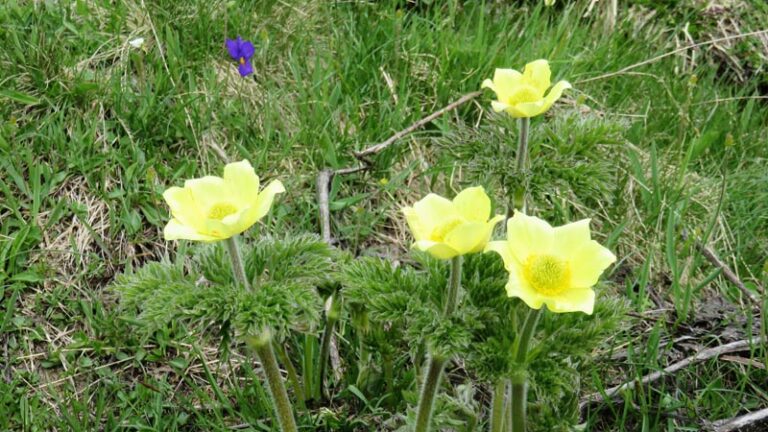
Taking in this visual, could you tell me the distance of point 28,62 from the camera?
294 cm

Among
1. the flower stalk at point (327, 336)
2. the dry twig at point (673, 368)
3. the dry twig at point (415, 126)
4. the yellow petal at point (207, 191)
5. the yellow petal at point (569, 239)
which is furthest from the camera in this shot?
the dry twig at point (415, 126)

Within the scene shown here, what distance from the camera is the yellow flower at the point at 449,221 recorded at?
4.70 feet

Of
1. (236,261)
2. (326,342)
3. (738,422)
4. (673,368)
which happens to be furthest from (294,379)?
(738,422)

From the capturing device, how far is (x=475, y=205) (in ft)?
5.04

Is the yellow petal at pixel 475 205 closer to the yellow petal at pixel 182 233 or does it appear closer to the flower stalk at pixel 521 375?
the flower stalk at pixel 521 375

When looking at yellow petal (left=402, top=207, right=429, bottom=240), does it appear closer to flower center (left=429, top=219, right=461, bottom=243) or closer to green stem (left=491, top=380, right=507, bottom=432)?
flower center (left=429, top=219, right=461, bottom=243)

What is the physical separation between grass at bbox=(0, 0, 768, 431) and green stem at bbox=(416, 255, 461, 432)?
1.51 feet

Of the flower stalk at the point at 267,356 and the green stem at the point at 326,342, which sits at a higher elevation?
the flower stalk at the point at 267,356

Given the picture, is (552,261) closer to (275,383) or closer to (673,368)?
(275,383)

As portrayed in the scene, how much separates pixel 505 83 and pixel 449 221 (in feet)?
2.10

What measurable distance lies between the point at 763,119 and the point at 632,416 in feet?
7.73

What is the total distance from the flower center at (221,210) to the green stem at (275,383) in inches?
11.0

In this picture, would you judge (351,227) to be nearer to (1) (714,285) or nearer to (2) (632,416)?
(2) (632,416)

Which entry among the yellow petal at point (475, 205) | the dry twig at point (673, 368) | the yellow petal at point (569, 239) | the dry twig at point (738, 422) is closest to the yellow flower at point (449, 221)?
the yellow petal at point (475, 205)
